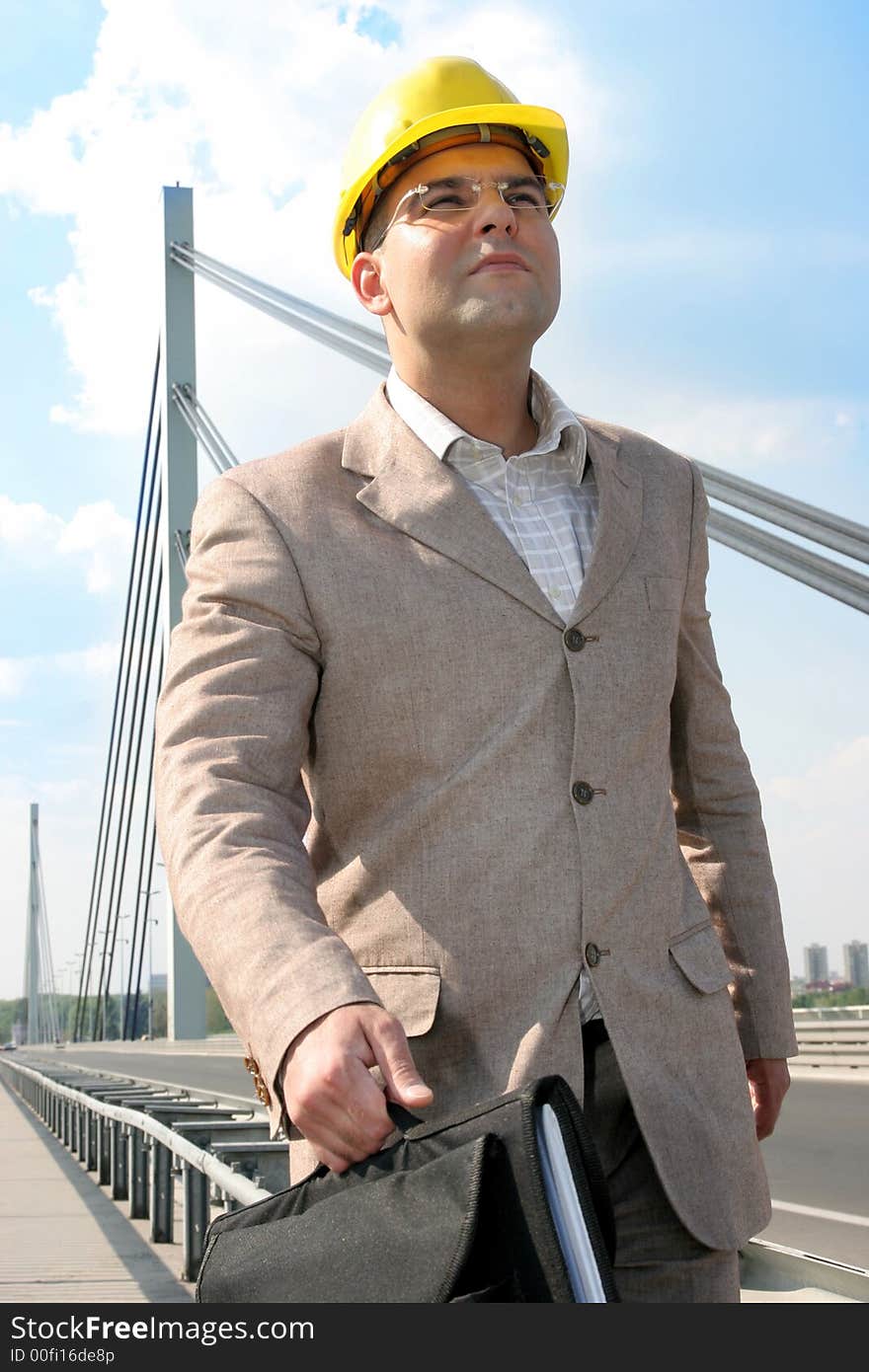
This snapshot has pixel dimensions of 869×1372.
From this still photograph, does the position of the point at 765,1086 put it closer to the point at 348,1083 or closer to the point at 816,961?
the point at 348,1083

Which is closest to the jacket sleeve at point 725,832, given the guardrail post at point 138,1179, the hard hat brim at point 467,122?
the hard hat brim at point 467,122

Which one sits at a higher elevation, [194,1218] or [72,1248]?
[194,1218]

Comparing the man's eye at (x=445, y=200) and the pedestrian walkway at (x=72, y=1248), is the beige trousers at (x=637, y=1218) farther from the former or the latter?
the pedestrian walkway at (x=72, y=1248)

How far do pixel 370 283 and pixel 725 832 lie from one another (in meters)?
0.84

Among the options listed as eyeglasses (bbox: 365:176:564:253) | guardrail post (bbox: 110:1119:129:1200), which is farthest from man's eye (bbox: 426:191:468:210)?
Result: guardrail post (bbox: 110:1119:129:1200)

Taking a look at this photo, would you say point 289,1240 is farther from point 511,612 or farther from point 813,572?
point 813,572

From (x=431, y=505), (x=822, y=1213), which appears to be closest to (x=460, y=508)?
(x=431, y=505)

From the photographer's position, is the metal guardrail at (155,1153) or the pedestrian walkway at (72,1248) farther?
the pedestrian walkway at (72,1248)

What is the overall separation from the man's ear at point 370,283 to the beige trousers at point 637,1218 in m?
0.96

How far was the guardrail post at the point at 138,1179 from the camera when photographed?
25.2 feet

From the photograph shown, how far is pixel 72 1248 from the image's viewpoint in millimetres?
6473

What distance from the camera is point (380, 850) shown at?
5.83ft

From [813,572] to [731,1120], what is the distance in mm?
3436

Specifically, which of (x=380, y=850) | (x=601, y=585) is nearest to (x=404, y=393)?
(x=601, y=585)
